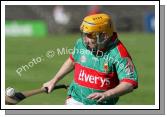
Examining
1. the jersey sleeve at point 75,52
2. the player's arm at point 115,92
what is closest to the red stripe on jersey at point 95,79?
the jersey sleeve at point 75,52

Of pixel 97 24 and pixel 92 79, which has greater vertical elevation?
pixel 97 24

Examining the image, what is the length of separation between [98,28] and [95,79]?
771mm

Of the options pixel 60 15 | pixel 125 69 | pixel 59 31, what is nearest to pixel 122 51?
pixel 125 69

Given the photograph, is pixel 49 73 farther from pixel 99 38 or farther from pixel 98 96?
pixel 98 96

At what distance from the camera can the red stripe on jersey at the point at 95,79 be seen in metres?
10.1

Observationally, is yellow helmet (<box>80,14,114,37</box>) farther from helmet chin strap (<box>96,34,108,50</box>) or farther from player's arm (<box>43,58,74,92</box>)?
player's arm (<box>43,58,74,92</box>)

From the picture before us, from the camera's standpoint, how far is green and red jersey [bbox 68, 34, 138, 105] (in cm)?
988

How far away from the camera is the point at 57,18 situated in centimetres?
4428

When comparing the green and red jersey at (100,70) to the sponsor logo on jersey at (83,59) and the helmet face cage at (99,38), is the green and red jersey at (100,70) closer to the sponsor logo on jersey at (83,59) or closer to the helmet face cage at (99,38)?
the sponsor logo on jersey at (83,59)

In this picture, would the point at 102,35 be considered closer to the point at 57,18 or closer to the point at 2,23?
the point at 2,23

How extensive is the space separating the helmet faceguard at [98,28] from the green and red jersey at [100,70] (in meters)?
0.18

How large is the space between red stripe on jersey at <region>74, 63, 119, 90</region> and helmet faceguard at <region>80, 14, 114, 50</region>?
47 centimetres

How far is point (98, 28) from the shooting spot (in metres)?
9.86

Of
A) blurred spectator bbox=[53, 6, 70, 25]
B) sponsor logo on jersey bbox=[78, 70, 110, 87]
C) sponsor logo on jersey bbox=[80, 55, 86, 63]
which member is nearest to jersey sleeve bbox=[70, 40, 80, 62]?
sponsor logo on jersey bbox=[80, 55, 86, 63]
